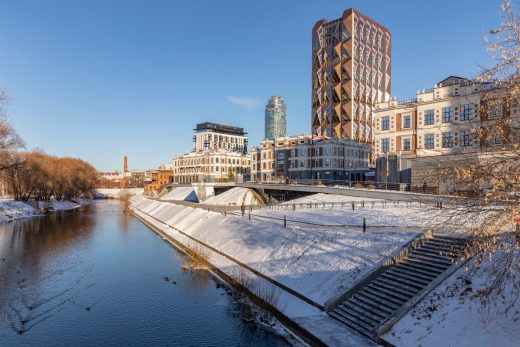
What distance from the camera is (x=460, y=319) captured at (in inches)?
611

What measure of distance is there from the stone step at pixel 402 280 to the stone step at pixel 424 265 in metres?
1.21

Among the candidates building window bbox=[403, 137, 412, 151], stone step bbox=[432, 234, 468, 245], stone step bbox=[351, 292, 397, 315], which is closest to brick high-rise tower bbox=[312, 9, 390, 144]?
building window bbox=[403, 137, 412, 151]

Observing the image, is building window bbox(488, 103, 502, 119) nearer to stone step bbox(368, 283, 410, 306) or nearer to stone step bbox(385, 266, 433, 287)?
stone step bbox(385, 266, 433, 287)

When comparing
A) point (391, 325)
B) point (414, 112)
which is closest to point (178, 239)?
point (391, 325)

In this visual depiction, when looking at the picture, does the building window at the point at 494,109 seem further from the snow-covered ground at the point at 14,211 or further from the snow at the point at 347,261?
the snow-covered ground at the point at 14,211

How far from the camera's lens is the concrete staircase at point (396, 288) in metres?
18.1

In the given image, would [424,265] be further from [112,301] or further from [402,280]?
[112,301]

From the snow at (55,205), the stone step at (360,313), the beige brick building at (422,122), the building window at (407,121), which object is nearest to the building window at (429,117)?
the beige brick building at (422,122)

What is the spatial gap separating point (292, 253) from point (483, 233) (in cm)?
1738

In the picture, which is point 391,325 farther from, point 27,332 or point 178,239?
point 178,239

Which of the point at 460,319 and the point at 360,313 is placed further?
the point at 360,313

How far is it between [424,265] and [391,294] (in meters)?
2.85

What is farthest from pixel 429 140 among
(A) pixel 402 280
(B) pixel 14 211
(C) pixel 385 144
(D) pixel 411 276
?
(B) pixel 14 211

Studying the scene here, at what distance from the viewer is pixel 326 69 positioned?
389 feet
